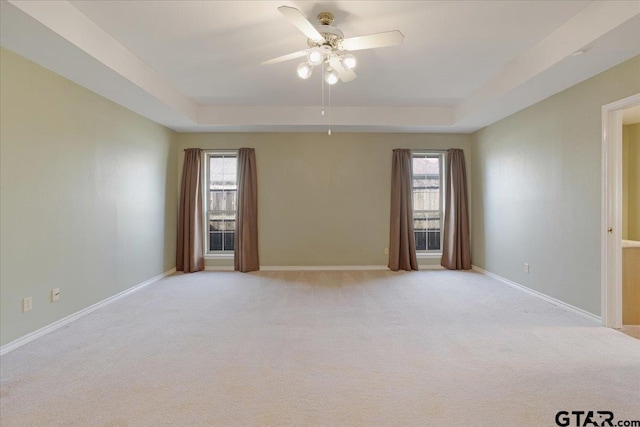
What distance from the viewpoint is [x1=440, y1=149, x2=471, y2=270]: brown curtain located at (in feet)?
18.7

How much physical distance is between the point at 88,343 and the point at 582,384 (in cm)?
381

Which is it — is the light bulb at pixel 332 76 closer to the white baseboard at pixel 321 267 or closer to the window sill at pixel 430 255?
the white baseboard at pixel 321 267

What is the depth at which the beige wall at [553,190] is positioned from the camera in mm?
3221

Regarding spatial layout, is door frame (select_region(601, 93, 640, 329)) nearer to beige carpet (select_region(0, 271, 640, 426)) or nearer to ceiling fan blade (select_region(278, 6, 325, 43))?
beige carpet (select_region(0, 271, 640, 426))

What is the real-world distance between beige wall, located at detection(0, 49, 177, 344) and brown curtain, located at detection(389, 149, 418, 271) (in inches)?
159

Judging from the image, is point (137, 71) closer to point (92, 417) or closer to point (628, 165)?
point (92, 417)

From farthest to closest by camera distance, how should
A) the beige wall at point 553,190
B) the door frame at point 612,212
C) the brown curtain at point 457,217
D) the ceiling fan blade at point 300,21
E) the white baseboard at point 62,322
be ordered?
the brown curtain at point 457,217 < the beige wall at point 553,190 < the door frame at point 612,212 < the white baseboard at point 62,322 < the ceiling fan blade at point 300,21

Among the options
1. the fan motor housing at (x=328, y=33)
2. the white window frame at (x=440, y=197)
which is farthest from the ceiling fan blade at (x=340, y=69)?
the white window frame at (x=440, y=197)

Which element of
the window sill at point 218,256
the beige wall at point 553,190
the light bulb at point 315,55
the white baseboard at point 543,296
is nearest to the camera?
the light bulb at point 315,55

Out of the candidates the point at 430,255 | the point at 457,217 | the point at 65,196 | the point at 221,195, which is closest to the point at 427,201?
the point at 457,217

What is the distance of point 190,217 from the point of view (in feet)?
18.5

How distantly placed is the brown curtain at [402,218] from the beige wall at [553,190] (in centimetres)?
124

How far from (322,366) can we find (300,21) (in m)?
2.47

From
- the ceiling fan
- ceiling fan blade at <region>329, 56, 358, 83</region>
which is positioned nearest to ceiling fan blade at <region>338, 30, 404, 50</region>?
the ceiling fan
